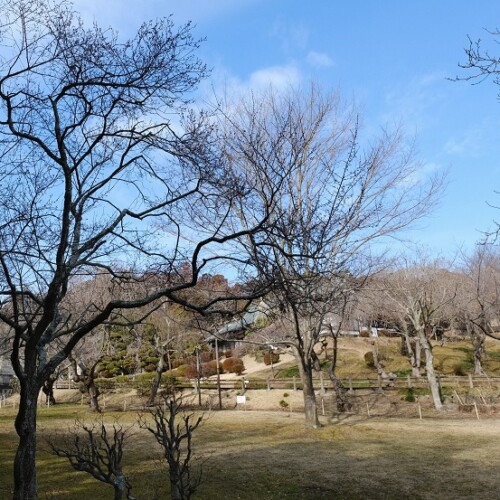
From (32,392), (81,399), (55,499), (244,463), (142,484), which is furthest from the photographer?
(81,399)

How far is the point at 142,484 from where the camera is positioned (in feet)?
30.1

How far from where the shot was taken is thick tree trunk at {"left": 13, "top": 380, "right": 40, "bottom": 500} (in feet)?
22.2

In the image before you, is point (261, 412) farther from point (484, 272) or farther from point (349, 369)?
point (484, 272)

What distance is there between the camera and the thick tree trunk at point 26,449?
6.75 metres

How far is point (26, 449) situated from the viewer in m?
6.94

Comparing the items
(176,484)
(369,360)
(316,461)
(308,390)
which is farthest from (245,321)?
(369,360)

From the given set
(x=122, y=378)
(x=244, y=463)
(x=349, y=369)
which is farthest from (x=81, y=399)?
(x=244, y=463)

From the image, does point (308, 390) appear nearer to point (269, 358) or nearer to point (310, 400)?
point (310, 400)

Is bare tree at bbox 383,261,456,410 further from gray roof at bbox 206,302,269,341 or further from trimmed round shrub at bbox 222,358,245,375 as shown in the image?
trimmed round shrub at bbox 222,358,245,375

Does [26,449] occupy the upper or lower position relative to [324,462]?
upper

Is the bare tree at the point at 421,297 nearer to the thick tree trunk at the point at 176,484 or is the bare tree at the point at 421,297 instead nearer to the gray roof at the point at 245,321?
the gray roof at the point at 245,321

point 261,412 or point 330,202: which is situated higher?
point 330,202

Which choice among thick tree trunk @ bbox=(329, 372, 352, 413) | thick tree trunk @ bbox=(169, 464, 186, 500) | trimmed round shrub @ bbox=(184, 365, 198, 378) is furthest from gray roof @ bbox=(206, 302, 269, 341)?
trimmed round shrub @ bbox=(184, 365, 198, 378)

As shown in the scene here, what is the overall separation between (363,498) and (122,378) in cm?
2528
